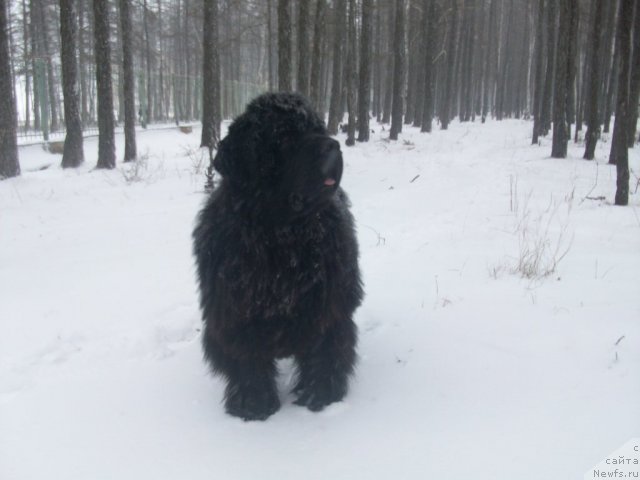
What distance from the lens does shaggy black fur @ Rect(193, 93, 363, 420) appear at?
2455mm

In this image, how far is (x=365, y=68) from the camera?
18906 mm

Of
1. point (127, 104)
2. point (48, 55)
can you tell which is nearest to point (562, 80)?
point (127, 104)

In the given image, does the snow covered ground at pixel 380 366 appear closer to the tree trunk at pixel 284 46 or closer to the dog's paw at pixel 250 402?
the dog's paw at pixel 250 402

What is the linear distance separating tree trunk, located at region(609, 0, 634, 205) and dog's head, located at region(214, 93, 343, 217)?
7.26 meters

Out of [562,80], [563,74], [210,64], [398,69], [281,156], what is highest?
[398,69]

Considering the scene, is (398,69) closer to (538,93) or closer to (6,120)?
(538,93)

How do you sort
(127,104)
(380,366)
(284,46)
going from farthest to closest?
(127,104) → (284,46) → (380,366)

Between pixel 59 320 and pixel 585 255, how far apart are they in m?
4.89

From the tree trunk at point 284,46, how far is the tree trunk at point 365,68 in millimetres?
6522

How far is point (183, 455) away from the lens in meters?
2.38

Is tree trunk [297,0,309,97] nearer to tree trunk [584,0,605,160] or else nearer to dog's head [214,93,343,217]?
tree trunk [584,0,605,160]

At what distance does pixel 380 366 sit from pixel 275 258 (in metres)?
1.14

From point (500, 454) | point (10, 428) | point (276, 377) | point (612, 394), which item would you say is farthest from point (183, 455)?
point (612, 394)

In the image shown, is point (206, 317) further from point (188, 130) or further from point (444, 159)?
point (188, 130)
